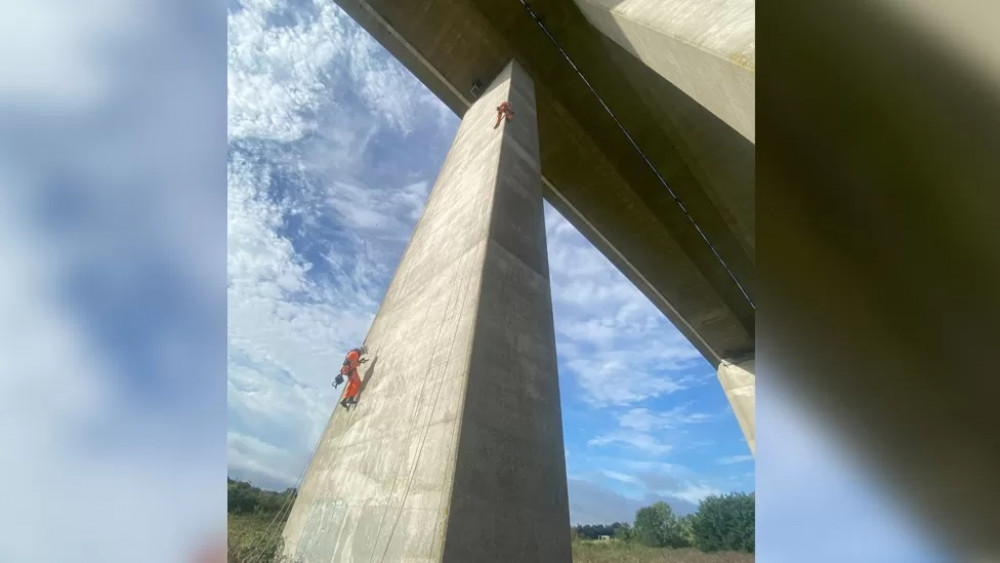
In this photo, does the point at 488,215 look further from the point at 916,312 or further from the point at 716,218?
the point at 716,218

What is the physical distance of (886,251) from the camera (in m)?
1.44

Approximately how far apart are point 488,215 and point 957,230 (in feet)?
15.9

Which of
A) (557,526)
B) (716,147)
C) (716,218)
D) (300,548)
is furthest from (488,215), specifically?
(716,218)

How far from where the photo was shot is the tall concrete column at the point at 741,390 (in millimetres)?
17250

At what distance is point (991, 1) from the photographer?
1017mm

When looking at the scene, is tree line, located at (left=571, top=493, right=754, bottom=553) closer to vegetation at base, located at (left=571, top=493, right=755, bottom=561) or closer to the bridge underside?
vegetation at base, located at (left=571, top=493, right=755, bottom=561)

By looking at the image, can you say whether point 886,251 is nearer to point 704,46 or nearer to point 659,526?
point 704,46

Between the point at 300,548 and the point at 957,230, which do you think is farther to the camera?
the point at 300,548

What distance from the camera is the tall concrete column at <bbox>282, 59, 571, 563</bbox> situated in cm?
386

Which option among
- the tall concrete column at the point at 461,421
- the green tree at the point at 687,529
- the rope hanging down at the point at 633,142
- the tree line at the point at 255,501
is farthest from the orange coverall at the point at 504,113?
the green tree at the point at 687,529

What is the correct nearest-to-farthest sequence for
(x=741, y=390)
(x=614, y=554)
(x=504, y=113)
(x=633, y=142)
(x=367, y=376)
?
(x=367, y=376) → (x=504, y=113) → (x=633, y=142) → (x=614, y=554) → (x=741, y=390)

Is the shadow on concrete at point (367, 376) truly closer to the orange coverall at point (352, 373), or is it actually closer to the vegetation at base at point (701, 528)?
the orange coverall at point (352, 373)

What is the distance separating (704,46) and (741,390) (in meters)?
16.8

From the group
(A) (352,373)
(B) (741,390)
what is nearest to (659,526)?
(B) (741,390)
